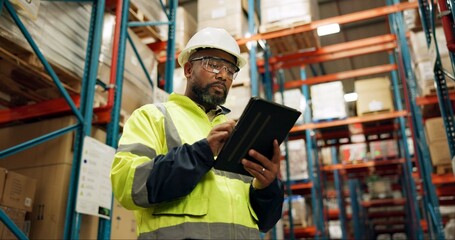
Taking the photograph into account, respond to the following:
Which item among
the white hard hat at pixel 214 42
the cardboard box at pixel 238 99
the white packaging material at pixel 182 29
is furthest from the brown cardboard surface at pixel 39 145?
the white packaging material at pixel 182 29

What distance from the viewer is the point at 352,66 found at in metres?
16.1

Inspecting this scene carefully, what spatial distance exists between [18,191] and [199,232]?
2680 millimetres

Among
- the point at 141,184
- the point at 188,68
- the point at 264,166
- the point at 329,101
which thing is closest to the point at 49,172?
the point at 188,68

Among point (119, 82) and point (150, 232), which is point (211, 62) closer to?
point (150, 232)

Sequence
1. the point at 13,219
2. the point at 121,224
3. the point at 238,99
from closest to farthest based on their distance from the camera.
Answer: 1. the point at 13,219
2. the point at 121,224
3. the point at 238,99

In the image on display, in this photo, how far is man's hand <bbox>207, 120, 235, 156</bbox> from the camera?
163 centimetres

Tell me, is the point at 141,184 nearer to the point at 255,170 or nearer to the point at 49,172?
the point at 255,170

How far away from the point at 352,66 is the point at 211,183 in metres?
15.3

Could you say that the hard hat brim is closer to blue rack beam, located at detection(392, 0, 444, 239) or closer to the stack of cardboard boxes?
the stack of cardboard boxes

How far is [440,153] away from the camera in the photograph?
6453 mm

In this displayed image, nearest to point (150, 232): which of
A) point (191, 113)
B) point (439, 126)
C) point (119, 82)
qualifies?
point (191, 113)

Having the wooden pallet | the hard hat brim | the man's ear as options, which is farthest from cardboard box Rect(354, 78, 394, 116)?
the man's ear

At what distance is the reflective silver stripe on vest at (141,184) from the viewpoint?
1.58 meters

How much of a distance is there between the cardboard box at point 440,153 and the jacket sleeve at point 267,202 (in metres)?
5.27
